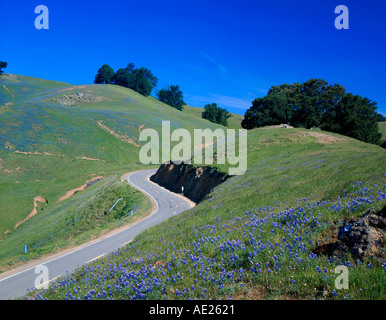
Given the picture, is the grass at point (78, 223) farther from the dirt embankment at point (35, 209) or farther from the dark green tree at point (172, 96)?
the dark green tree at point (172, 96)

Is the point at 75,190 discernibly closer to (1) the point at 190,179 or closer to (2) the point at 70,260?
(1) the point at 190,179

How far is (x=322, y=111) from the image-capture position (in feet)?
232

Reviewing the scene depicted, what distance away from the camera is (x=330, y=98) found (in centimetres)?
7019

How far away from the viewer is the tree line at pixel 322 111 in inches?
2514

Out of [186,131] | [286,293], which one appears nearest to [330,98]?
[186,131]

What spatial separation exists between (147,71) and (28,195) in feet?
532

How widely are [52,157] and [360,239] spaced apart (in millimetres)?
74992

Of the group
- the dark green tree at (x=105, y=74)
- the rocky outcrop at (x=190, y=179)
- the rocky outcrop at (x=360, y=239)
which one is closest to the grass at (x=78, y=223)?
the rocky outcrop at (x=190, y=179)

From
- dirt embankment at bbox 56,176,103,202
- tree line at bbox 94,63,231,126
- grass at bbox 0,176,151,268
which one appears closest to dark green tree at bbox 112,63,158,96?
tree line at bbox 94,63,231,126

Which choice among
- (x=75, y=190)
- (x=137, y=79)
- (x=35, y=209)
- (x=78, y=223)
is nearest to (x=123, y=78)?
(x=137, y=79)

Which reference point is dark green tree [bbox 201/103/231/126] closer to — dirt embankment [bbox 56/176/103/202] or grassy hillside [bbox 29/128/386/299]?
dirt embankment [bbox 56/176/103/202]

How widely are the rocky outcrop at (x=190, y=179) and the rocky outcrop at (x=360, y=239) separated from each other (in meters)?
26.9

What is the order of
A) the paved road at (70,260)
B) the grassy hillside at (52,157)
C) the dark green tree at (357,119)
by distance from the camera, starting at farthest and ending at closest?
the dark green tree at (357,119) < the grassy hillside at (52,157) < the paved road at (70,260)

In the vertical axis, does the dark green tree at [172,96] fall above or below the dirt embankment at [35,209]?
above
